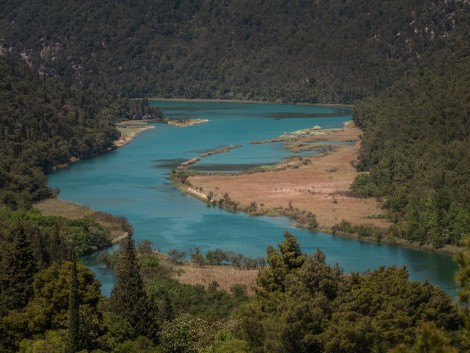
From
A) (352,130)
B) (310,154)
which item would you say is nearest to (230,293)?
(310,154)

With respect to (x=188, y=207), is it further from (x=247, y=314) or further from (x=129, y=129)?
(x=129, y=129)

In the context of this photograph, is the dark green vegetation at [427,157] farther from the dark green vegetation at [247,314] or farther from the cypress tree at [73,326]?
the cypress tree at [73,326]

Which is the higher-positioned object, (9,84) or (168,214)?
(9,84)

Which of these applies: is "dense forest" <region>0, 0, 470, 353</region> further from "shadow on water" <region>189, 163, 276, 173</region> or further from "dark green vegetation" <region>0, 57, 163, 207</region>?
"shadow on water" <region>189, 163, 276, 173</region>

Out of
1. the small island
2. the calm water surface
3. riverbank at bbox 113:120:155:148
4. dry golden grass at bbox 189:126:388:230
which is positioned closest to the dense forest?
dry golden grass at bbox 189:126:388:230

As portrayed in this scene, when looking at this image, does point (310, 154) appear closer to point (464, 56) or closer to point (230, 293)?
point (464, 56)

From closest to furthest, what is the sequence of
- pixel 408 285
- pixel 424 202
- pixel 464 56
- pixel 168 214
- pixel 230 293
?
pixel 408 285 → pixel 230 293 → pixel 424 202 → pixel 168 214 → pixel 464 56

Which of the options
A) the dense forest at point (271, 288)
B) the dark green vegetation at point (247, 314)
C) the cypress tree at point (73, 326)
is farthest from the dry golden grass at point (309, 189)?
the cypress tree at point (73, 326)
